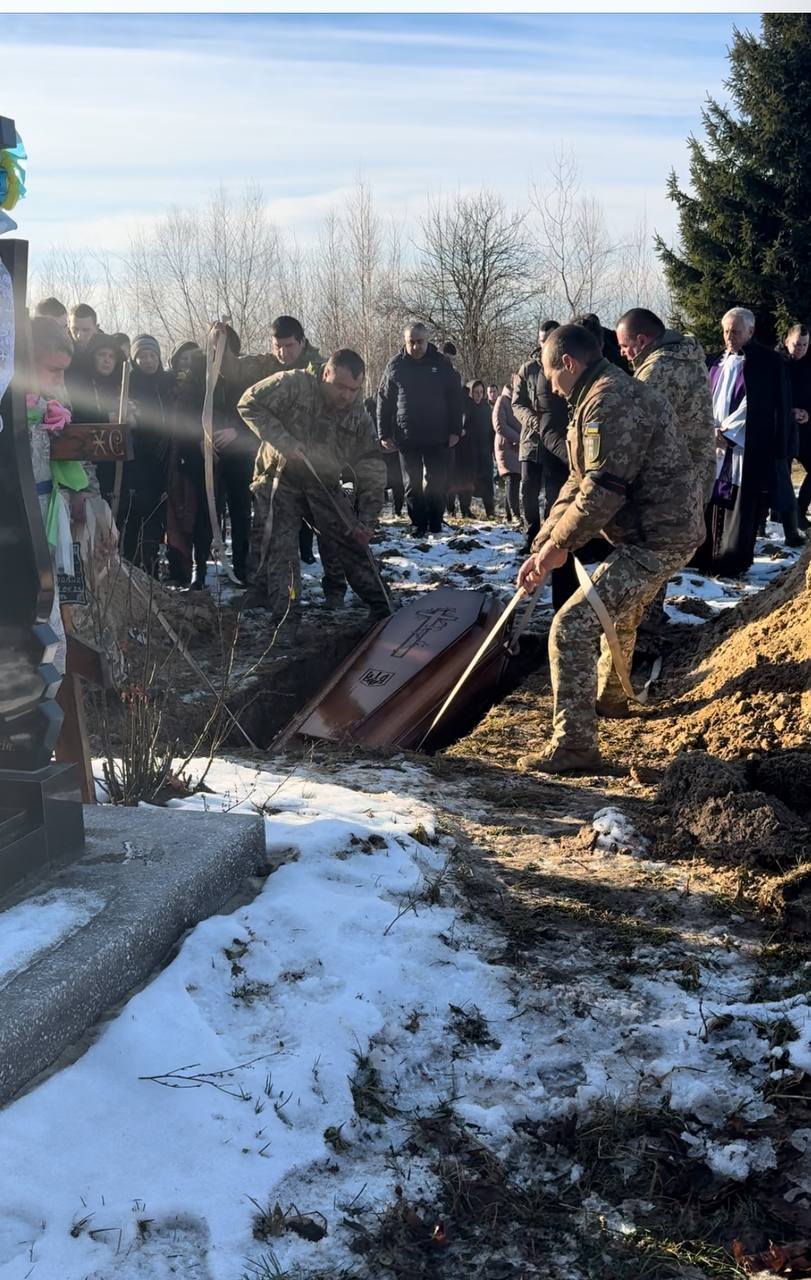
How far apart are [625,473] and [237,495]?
183 inches

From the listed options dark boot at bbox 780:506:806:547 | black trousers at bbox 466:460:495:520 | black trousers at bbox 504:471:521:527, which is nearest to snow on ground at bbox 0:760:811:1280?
dark boot at bbox 780:506:806:547

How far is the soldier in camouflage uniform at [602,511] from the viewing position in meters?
5.18

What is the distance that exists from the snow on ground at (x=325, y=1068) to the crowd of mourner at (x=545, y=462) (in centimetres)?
222

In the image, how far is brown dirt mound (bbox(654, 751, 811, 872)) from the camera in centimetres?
396

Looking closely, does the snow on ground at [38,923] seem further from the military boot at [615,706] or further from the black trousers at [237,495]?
the black trousers at [237,495]

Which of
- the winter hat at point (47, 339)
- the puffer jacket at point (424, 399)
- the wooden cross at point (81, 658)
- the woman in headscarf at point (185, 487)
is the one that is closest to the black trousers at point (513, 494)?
the puffer jacket at point (424, 399)

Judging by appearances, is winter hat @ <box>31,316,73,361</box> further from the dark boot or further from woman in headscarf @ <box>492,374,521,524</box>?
woman in headscarf @ <box>492,374,521,524</box>

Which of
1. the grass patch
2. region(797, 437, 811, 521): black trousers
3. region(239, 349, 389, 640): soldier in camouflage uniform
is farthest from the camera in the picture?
region(797, 437, 811, 521): black trousers

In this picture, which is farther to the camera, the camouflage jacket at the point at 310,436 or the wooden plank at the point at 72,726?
the camouflage jacket at the point at 310,436

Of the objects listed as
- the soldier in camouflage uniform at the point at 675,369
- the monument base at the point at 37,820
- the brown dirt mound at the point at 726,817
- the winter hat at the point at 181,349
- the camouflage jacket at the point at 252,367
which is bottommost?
the brown dirt mound at the point at 726,817

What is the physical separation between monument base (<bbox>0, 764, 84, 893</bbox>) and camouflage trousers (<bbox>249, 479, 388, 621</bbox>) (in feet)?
15.7

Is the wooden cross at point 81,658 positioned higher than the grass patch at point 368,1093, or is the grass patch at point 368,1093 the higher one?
the wooden cross at point 81,658

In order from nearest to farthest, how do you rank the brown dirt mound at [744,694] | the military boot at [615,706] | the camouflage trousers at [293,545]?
the brown dirt mound at [744,694] → the military boot at [615,706] → the camouflage trousers at [293,545]

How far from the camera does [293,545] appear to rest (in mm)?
8234
